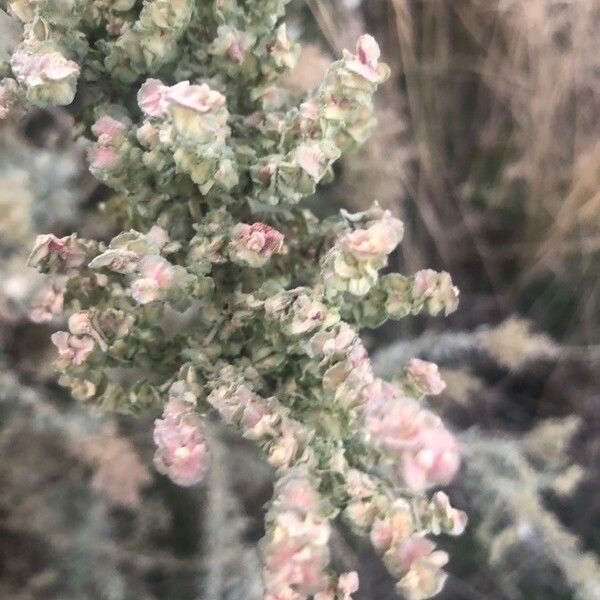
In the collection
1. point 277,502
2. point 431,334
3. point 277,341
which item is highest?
point 431,334

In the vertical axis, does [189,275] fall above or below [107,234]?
below

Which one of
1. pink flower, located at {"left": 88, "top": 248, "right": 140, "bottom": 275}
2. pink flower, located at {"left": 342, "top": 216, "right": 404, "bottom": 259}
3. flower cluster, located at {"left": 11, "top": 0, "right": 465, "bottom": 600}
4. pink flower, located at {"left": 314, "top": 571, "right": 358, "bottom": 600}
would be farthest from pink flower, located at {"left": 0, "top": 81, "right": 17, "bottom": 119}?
pink flower, located at {"left": 314, "top": 571, "right": 358, "bottom": 600}

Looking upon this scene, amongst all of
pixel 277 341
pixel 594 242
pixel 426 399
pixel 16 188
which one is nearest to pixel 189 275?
pixel 277 341

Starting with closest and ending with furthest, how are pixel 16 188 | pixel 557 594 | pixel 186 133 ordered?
pixel 186 133 → pixel 16 188 → pixel 557 594

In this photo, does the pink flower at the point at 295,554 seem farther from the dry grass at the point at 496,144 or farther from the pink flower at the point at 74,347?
the dry grass at the point at 496,144

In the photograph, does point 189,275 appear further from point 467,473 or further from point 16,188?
point 467,473

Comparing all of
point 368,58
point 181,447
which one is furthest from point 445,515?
point 368,58

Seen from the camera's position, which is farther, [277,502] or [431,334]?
[431,334]
